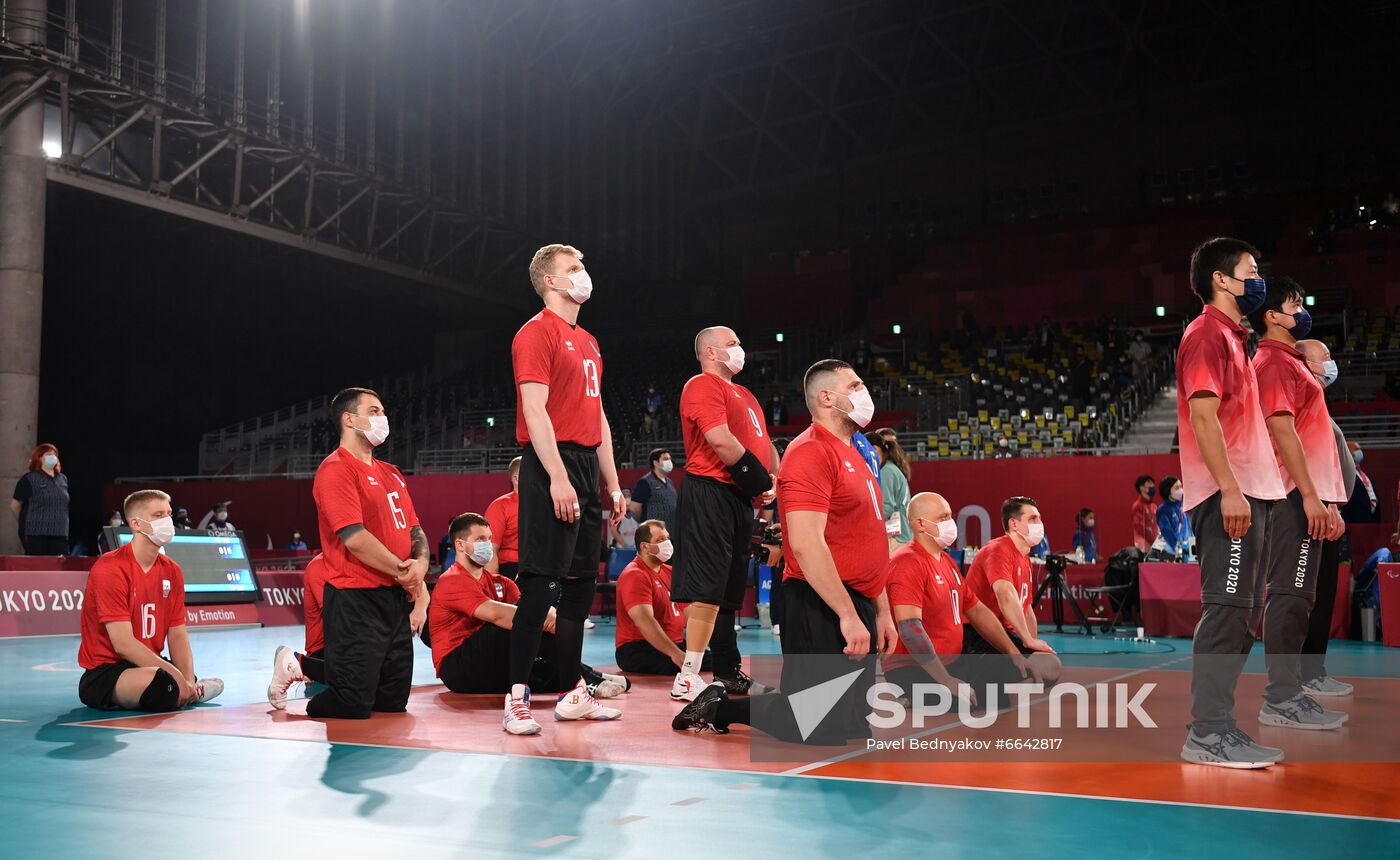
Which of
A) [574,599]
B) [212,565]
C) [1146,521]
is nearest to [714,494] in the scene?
[574,599]

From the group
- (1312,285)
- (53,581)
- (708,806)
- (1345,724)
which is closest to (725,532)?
(708,806)

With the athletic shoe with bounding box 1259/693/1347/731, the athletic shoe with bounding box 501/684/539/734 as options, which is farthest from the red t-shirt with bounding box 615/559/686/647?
the athletic shoe with bounding box 1259/693/1347/731

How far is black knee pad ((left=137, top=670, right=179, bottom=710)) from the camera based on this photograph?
5.58m

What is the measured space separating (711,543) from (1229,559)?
7.54 ft

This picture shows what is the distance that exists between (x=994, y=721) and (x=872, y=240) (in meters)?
27.3

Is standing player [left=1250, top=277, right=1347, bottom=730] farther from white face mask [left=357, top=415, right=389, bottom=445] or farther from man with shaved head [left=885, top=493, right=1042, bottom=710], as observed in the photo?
white face mask [left=357, top=415, right=389, bottom=445]

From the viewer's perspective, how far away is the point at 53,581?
1145 cm

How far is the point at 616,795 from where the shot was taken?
349 centimetres

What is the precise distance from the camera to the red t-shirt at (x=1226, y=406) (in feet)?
13.6

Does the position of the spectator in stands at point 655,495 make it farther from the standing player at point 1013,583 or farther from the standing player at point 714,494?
the standing player at point 714,494

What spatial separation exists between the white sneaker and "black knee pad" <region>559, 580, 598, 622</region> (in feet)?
7.37

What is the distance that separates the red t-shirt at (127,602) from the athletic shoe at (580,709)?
2.28 metres

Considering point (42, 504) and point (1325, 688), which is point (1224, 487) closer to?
point (1325, 688)

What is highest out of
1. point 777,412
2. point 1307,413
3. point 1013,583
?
point 777,412
